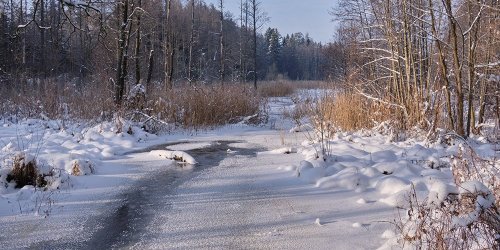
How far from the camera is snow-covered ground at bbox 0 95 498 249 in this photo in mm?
3431

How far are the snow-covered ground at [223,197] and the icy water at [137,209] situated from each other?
11 millimetres

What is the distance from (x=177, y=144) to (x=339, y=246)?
6324 mm

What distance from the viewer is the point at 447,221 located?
2.55 metres

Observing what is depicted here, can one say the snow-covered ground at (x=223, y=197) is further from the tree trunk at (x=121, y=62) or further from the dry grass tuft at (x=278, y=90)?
the dry grass tuft at (x=278, y=90)

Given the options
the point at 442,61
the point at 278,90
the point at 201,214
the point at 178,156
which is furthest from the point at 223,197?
the point at 278,90

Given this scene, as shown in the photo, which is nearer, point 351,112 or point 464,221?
point 464,221

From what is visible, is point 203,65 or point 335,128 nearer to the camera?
point 335,128

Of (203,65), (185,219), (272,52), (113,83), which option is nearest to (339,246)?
(185,219)

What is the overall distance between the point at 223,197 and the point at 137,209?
3.07 feet

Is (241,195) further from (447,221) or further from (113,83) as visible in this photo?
(113,83)

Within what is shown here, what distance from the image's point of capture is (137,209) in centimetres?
427

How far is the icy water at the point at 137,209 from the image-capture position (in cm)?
335

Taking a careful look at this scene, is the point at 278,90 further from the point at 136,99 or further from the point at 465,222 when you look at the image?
the point at 465,222

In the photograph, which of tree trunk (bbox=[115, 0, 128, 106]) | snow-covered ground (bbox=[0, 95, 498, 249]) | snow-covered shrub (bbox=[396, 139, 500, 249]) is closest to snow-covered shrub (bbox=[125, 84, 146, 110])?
tree trunk (bbox=[115, 0, 128, 106])
